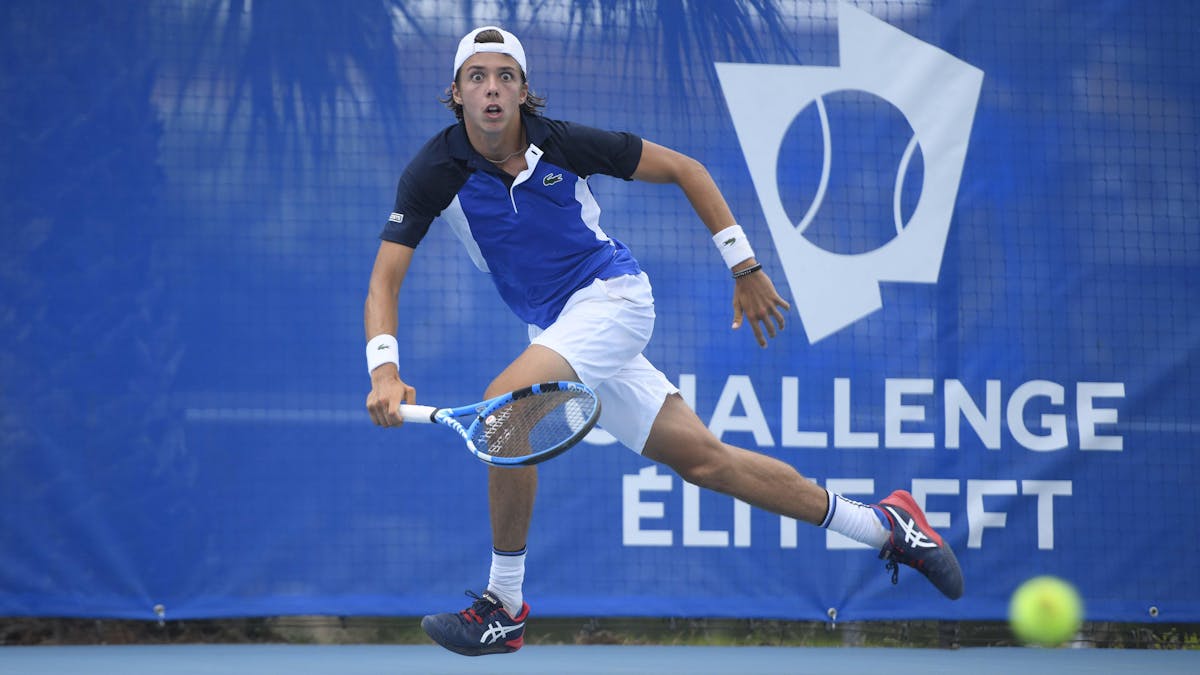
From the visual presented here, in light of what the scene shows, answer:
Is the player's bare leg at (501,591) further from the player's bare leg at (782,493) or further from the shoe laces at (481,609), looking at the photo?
the player's bare leg at (782,493)

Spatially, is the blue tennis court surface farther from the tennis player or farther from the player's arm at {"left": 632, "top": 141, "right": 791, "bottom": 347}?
the player's arm at {"left": 632, "top": 141, "right": 791, "bottom": 347}

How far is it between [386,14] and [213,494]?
2.05 metres

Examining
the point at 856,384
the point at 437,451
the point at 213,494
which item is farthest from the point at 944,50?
the point at 213,494

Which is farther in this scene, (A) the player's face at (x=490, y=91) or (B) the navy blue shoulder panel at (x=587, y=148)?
(B) the navy blue shoulder panel at (x=587, y=148)

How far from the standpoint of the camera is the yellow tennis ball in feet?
16.9

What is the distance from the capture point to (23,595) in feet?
17.1

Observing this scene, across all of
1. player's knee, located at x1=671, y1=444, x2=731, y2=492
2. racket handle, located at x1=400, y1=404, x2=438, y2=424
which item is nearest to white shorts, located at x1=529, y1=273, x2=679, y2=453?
player's knee, located at x1=671, y1=444, x2=731, y2=492

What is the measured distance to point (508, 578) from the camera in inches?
166

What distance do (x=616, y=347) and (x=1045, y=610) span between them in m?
2.25

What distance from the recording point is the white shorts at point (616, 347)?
155 inches

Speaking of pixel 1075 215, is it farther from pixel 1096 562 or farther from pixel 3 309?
pixel 3 309

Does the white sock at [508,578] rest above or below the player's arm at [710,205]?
below

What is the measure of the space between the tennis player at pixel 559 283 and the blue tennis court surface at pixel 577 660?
2.32ft

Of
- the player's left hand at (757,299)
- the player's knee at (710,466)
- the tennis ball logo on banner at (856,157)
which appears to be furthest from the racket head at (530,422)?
the tennis ball logo on banner at (856,157)
